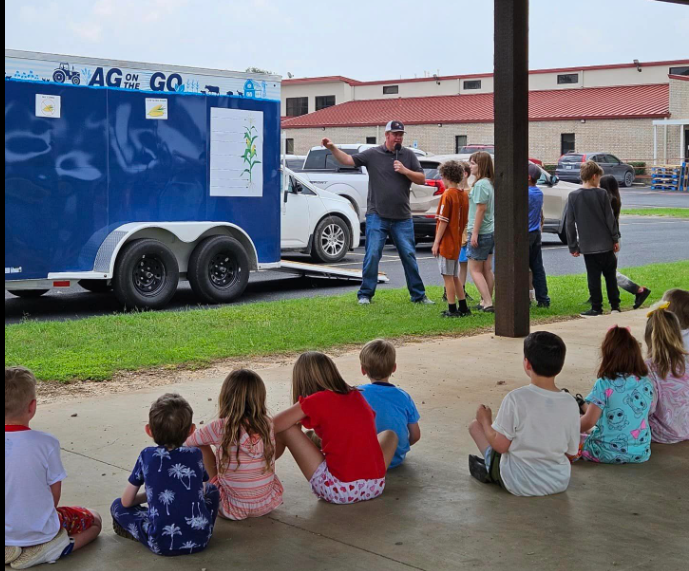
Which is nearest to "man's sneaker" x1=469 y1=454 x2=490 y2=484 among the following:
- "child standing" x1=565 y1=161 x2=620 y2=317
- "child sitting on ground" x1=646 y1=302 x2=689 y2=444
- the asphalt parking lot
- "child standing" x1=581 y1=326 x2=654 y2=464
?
"child standing" x1=581 y1=326 x2=654 y2=464

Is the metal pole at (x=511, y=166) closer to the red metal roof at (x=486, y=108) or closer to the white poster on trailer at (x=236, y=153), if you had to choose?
the white poster on trailer at (x=236, y=153)

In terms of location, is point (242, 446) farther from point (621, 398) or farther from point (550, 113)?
point (550, 113)

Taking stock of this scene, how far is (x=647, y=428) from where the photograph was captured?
564 cm

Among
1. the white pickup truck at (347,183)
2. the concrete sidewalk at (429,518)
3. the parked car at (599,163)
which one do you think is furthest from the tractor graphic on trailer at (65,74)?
the parked car at (599,163)

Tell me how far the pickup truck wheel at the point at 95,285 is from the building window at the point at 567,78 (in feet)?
171

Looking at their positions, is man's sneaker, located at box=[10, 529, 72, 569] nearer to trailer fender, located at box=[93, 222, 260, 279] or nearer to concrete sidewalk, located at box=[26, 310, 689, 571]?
concrete sidewalk, located at box=[26, 310, 689, 571]

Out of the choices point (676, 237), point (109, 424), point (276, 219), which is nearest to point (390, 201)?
point (276, 219)

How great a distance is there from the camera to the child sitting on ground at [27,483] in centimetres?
401

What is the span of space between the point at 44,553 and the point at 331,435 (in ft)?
4.69

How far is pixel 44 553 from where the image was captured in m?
4.13

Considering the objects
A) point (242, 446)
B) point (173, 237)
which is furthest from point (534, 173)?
point (242, 446)

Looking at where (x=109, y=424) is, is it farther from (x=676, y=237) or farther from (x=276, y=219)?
(x=676, y=237)

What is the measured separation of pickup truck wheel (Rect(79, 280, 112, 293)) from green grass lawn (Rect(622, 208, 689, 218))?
21934 mm

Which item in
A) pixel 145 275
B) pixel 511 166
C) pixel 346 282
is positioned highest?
pixel 511 166
